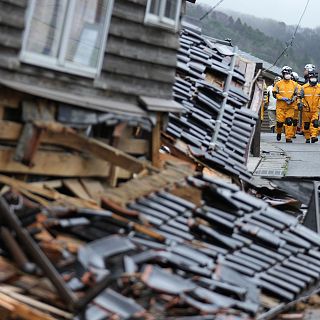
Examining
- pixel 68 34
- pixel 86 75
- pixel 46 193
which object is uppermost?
pixel 68 34

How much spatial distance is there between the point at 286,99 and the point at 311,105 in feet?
2.57

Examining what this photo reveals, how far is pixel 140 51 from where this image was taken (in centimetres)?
902

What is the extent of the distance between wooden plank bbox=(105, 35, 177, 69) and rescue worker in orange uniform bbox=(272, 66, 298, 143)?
42.3 feet

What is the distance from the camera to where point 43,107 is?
8180mm

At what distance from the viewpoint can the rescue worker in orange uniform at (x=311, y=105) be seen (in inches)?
862

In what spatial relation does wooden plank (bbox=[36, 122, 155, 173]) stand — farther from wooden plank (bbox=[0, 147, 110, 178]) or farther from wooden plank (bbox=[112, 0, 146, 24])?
wooden plank (bbox=[112, 0, 146, 24])

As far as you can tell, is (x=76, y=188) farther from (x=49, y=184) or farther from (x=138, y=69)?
(x=138, y=69)

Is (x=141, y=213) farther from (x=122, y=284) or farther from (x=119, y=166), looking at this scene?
(x=122, y=284)

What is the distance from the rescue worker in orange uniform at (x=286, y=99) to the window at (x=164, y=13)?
12704 mm

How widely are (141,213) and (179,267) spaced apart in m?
0.99

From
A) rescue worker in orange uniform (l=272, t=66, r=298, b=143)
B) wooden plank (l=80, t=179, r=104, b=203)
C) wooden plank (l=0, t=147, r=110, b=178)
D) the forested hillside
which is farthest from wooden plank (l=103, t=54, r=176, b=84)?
the forested hillside

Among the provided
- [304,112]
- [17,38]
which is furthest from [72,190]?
[304,112]

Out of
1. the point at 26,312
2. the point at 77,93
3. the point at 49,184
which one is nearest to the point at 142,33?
the point at 77,93

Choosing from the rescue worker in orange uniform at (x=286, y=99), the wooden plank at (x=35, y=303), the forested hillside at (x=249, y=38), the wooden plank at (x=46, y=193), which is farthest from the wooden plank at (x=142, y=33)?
the forested hillside at (x=249, y=38)
